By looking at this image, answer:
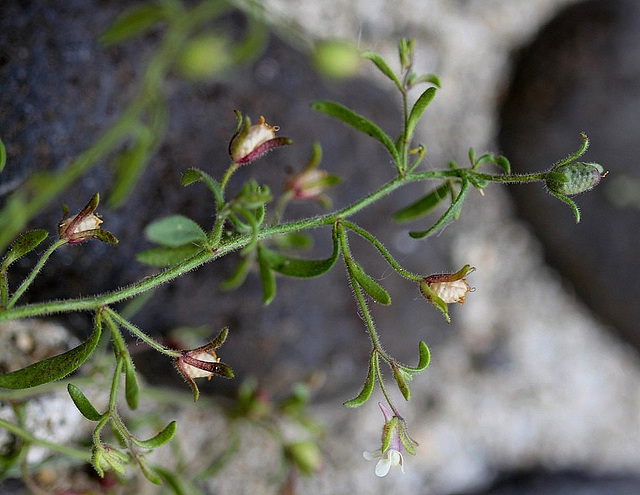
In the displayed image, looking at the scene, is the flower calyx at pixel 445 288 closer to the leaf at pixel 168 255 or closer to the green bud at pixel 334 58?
the leaf at pixel 168 255

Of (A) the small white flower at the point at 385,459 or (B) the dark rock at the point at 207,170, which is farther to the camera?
(B) the dark rock at the point at 207,170

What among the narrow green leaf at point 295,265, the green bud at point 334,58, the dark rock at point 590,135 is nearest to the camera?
the narrow green leaf at point 295,265

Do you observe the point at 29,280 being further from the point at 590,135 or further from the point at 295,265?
the point at 590,135

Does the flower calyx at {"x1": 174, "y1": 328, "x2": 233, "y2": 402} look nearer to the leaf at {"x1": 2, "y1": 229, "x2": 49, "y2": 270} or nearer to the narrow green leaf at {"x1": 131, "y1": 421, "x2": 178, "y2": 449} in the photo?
the narrow green leaf at {"x1": 131, "y1": 421, "x2": 178, "y2": 449}

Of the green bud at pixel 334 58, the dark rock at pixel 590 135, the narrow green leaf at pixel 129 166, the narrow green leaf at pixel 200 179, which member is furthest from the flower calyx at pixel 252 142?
the dark rock at pixel 590 135

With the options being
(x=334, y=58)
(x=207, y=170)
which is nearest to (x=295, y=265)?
(x=207, y=170)
